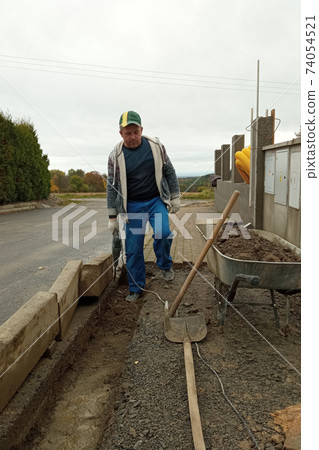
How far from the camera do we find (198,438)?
73.9 inches

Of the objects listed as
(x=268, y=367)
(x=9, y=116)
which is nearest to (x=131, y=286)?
(x=268, y=367)

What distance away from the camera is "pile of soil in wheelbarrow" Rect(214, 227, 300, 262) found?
3.27m

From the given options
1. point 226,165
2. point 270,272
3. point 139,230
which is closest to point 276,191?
point 139,230

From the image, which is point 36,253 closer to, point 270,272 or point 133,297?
point 133,297

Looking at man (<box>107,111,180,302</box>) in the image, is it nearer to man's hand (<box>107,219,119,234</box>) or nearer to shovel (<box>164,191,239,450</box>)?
man's hand (<box>107,219,119,234</box>)

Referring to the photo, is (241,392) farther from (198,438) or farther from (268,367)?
(198,438)

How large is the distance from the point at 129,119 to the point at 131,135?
212 millimetres

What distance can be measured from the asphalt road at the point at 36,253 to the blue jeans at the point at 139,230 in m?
1.16

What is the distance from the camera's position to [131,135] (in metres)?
4.25

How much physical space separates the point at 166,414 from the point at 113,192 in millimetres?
2879

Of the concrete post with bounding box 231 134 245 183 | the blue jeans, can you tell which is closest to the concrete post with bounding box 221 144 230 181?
the concrete post with bounding box 231 134 245 183

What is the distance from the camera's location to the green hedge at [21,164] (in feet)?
52.9

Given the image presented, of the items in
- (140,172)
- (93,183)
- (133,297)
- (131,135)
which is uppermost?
(93,183)

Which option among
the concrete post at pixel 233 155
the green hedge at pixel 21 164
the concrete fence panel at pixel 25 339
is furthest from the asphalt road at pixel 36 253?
the green hedge at pixel 21 164
